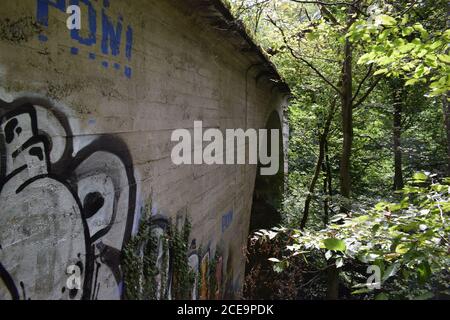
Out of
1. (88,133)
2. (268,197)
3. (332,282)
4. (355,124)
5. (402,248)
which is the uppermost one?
(355,124)

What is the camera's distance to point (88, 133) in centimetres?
217

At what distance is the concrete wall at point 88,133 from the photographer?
5.58 ft

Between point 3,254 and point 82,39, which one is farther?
point 82,39

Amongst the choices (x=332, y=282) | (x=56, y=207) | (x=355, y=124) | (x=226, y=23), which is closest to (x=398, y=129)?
(x=355, y=124)

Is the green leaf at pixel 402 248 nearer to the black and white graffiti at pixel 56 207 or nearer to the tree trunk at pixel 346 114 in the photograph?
the black and white graffiti at pixel 56 207

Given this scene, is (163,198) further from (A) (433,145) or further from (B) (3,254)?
(A) (433,145)

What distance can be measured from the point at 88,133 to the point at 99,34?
609mm

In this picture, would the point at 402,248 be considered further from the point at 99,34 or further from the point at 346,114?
the point at 346,114

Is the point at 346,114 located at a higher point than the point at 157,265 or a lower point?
higher

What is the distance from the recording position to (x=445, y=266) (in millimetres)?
2377

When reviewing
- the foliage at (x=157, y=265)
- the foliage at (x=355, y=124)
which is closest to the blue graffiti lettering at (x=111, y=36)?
the foliage at (x=157, y=265)
